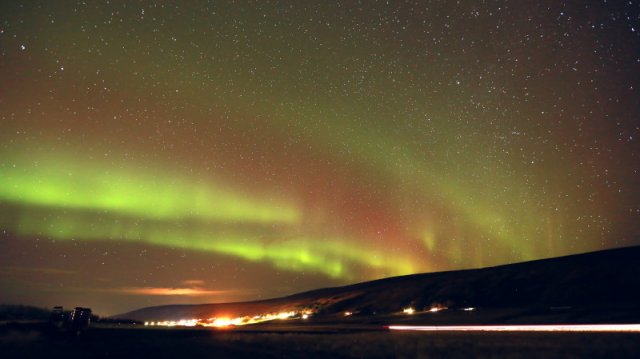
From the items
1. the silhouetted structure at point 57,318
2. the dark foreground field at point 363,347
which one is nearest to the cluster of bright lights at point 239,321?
the silhouetted structure at point 57,318

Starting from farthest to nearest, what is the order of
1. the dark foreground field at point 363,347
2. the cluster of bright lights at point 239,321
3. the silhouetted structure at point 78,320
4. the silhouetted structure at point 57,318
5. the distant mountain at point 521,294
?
the cluster of bright lights at point 239,321
the distant mountain at point 521,294
the silhouetted structure at point 57,318
the silhouetted structure at point 78,320
the dark foreground field at point 363,347

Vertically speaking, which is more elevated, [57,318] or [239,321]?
[57,318]

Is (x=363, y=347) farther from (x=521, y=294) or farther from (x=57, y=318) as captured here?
(x=521, y=294)

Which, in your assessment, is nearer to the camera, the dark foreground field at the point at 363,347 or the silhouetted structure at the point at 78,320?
the dark foreground field at the point at 363,347

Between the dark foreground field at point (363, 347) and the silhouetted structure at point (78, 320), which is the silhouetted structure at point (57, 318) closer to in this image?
the silhouetted structure at point (78, 320)

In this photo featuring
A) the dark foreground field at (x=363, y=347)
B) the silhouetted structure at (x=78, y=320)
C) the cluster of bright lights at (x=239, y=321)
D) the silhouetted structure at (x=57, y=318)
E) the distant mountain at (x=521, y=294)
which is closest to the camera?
the dark foreground field at (x=363, y=347)

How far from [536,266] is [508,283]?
1941cm

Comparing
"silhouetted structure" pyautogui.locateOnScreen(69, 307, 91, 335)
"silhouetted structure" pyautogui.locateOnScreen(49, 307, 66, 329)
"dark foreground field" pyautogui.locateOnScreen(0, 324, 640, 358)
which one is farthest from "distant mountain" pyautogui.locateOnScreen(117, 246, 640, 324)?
"silhouetted structure" pyautogui.locateOnScreen(49, 307, 66, 329)

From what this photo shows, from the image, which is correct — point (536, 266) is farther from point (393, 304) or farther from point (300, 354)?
point (300, 354)

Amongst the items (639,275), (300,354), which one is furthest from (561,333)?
(639,275)

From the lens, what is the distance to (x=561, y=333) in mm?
28359

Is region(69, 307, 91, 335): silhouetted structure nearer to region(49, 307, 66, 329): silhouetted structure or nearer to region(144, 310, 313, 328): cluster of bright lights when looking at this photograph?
region(49, 307, 66, 329): silhouetted structure

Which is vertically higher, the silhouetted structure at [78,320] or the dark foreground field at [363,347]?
the silhouetted structure at [78,320]

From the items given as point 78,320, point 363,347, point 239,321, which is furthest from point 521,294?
point 78,320
